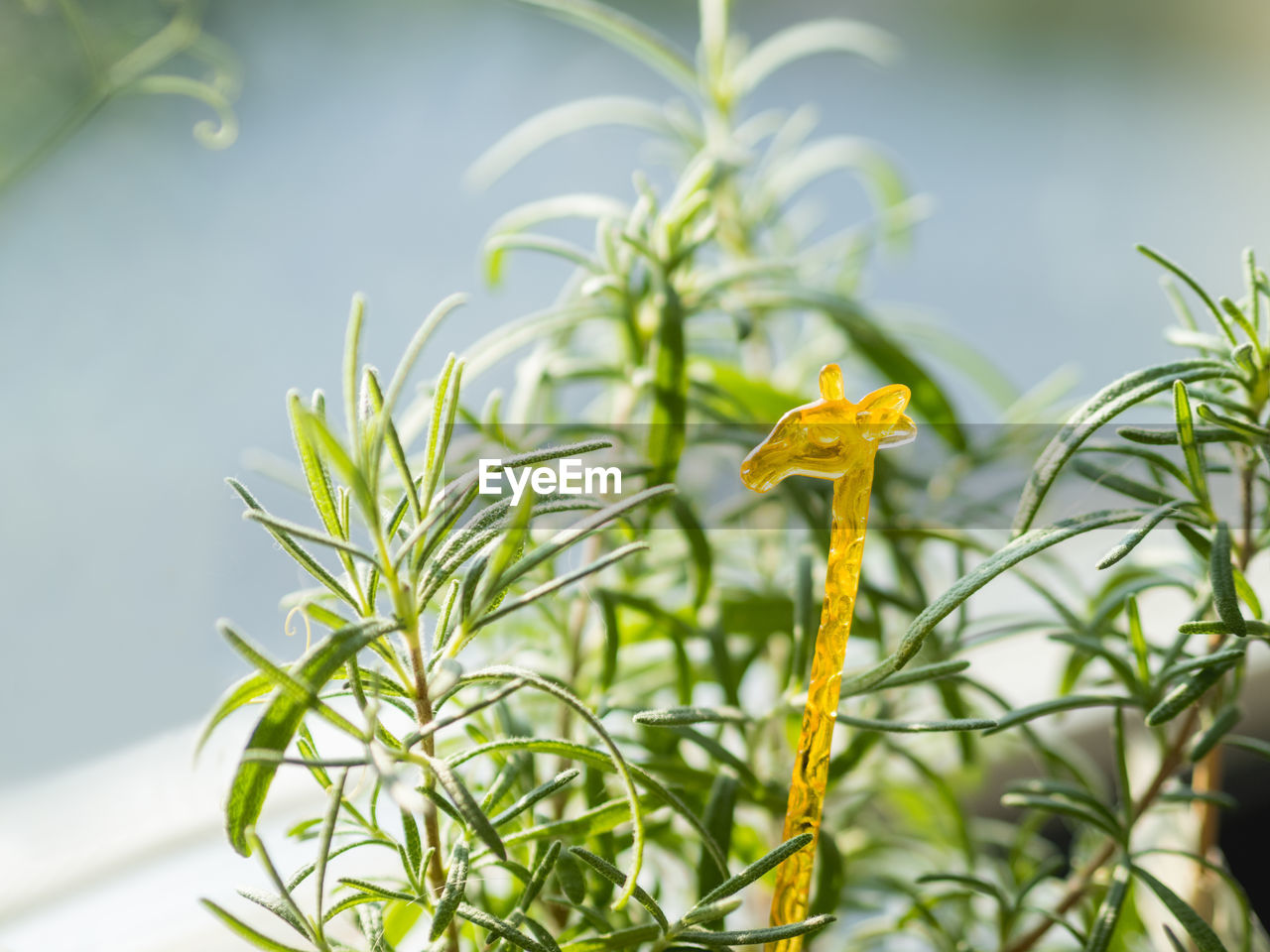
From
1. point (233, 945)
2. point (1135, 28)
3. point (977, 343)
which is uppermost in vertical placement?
point (1135, 28)

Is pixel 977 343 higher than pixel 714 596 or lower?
higher

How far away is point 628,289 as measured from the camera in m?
0.48

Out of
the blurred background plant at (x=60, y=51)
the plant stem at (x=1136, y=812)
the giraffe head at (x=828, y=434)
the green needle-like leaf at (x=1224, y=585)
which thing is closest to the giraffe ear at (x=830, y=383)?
the giraffe head at (x=828, y=434)

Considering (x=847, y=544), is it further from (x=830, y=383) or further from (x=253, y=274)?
(x=253, y=274)

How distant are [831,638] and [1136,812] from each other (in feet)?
0.67

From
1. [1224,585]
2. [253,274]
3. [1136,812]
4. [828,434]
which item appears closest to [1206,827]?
[1136,812]

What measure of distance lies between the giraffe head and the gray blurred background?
8.0 inches

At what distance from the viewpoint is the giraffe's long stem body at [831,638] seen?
1.08ft

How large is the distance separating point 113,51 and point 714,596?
578 mm

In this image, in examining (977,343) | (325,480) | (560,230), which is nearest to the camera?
(325,480)

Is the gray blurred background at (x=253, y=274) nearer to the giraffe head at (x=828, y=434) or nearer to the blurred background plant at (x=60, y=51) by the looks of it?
the blurred background plant at (x=60, y=51)

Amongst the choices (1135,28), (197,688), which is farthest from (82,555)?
(1135,28)

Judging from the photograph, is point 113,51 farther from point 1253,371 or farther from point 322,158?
point 1253,371

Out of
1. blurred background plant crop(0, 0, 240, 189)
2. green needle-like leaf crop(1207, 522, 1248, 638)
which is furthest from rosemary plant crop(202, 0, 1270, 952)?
blurred background plant crop(0, 0, 240, 189)
